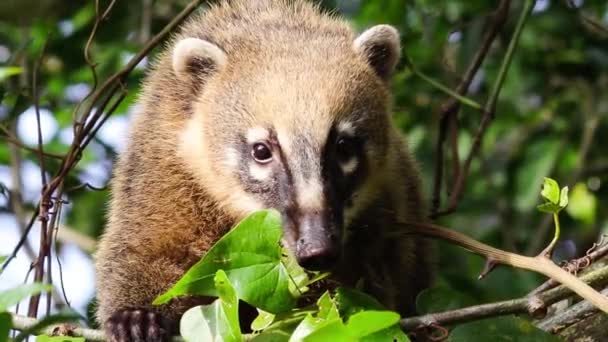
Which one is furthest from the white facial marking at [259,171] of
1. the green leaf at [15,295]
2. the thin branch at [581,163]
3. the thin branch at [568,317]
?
the thin branch at [581,163]

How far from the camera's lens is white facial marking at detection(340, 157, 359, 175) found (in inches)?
179

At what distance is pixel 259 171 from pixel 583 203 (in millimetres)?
3305

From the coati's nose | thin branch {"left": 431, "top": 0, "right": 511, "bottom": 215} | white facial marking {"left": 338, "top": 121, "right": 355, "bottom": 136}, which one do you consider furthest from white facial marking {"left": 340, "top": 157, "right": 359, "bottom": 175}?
thin branch {"left": 431, "top": 0, "right": 511, "bottom": 215}

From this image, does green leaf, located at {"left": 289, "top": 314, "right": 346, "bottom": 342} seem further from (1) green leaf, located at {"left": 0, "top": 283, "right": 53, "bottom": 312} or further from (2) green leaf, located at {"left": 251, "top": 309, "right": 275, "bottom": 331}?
(1) green leaf, located at {"left": 0, "top": 283, "right": 53, "bottom": 312}

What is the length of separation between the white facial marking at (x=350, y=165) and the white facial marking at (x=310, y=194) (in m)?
0.33

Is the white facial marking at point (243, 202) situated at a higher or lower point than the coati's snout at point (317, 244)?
higher

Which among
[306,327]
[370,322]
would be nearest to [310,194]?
[306,327]

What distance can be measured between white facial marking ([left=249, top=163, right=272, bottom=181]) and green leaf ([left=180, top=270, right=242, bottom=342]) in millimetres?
1016

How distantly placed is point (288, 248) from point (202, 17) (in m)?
1.91

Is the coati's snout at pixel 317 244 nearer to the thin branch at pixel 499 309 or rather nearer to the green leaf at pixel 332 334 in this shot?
the thin branch at pixel 499 309

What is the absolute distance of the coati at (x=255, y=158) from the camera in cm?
443

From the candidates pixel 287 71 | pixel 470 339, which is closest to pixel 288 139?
pixel 287 71

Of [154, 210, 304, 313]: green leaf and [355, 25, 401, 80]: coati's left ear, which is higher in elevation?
[355, 25, 401, 80]: coati's left ear

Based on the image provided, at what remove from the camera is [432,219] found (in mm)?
5660
